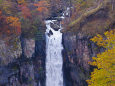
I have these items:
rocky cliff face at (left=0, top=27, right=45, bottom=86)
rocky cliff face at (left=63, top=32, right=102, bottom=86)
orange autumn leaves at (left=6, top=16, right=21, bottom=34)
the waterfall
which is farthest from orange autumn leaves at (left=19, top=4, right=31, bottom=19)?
rocky cliff face at (left=63, top=32, right=102, bottom=86)

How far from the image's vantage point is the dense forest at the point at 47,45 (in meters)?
18.1

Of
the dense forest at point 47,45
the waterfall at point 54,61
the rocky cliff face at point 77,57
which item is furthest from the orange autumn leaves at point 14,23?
the rocky cliff face at point 77,57

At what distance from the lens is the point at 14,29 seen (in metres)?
19.5

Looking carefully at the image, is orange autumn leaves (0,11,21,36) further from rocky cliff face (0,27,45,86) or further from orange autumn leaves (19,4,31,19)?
orange autumn leaves (19,4,31,19)

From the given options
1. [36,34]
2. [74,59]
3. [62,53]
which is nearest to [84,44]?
[74,59]

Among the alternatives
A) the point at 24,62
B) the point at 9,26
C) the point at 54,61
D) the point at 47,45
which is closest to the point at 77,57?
the point at 54,61

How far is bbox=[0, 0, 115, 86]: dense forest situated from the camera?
712 inches

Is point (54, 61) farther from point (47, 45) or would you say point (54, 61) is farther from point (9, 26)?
point (9, 26)

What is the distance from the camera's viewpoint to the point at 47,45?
23.5 metres

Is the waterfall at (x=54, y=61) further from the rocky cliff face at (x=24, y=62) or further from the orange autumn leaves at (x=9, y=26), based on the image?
the orange autumn leaves at (x=9, y=26)

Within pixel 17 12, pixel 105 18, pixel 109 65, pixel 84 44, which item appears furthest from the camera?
pixel 17 12

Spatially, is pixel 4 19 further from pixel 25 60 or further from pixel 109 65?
pixel 109 65

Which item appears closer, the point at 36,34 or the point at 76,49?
the point at 76,49

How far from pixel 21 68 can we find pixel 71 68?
809cm
